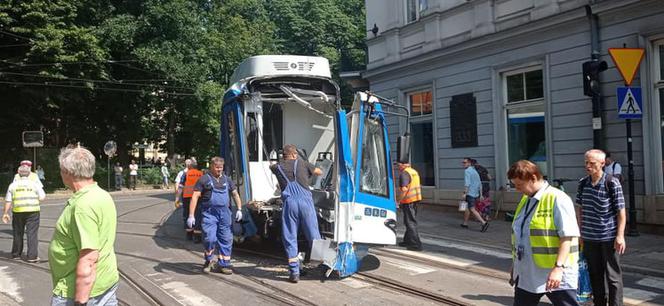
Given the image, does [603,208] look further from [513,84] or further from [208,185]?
[513,84]

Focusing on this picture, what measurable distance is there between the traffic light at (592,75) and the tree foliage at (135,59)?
70.3ft

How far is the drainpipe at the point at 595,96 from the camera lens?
11125 mm

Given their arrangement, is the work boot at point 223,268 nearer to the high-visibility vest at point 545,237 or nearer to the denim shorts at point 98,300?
the denim shorts at point 98,300

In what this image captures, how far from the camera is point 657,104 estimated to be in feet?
35.9

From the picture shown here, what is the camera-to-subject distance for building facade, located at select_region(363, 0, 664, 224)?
36.2 ft

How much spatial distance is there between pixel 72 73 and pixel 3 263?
18781 millimetres

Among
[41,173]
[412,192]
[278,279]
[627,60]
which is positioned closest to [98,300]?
[278,279]

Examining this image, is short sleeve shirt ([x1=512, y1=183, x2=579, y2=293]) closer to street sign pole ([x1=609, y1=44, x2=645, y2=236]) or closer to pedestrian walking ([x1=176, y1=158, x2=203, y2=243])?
street sign pole ([x1=609, y1=44, x2=645, y2=236])

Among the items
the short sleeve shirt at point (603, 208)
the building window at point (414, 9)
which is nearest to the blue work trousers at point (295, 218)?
the short sleeve shirt at point (603, 208)

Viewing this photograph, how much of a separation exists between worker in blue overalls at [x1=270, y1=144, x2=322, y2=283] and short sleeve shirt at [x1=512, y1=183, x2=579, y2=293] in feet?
11.5

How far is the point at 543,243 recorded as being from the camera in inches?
154

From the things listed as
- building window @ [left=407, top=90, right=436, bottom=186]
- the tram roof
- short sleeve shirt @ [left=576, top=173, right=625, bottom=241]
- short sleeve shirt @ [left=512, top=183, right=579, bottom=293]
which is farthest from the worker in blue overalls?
building window @ [left=407, top=90, right=436, bottom=186]

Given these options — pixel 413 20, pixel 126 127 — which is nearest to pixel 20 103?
pixel 126 127

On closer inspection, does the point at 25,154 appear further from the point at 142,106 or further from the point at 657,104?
the point at 657,104
